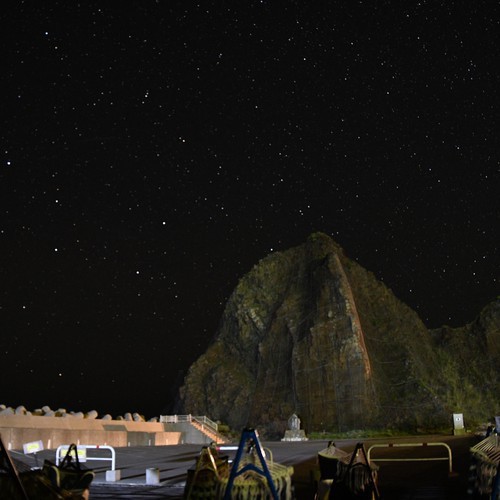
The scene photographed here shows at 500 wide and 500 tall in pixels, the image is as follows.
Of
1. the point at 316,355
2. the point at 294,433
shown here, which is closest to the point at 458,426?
the point at 294,433

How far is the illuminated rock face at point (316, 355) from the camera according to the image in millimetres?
76875

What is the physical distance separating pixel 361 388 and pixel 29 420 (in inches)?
2110

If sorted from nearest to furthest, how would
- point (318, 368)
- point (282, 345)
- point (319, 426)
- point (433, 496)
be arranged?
point (433, 496) < point (319, 426) < point (318, 368) < point (282, 345)

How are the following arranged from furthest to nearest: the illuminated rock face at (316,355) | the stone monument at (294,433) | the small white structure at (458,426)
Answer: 1. the illuminated rock face at (316,355)
2. the small white structure at (458,426)
3. the stone monument at (294,433)

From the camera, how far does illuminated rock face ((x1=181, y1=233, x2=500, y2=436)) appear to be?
252 feet

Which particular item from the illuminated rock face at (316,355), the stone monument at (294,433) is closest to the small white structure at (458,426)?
the stone monument at (294,433)

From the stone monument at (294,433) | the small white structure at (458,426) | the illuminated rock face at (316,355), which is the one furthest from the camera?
the illuminated rock face at (316,355)

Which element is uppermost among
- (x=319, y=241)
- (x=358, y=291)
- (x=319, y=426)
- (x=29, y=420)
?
(x=319, y=241)

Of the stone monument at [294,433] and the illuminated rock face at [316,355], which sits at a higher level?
the illuminated rock face at [316,355]

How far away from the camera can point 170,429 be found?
158 feet

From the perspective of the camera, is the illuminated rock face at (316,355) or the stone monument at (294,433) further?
the illuminated rock face at (316,355)

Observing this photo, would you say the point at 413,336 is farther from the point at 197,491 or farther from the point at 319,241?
the point at 197,491

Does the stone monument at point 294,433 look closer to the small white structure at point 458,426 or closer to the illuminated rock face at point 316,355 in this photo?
the small white structure at point 458,426

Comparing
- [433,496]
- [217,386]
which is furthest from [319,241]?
[433,496]
